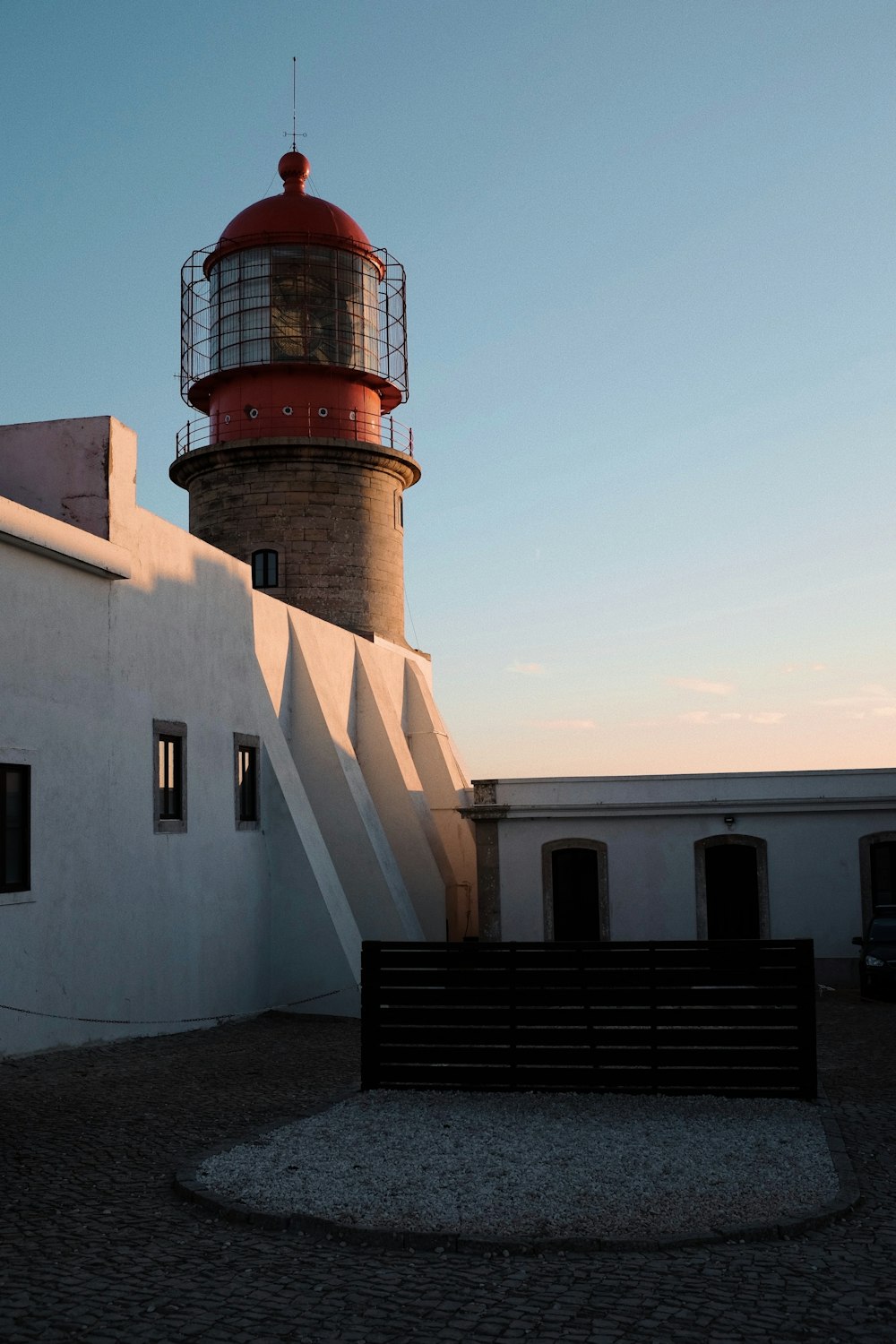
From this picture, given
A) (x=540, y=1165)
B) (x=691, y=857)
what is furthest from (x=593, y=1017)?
(x=691, y=857)

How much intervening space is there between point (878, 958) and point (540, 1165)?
12263 millimetres

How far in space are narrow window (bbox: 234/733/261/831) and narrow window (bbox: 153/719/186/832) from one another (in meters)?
1.43

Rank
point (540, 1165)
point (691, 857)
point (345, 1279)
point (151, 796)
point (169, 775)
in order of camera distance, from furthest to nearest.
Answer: point (691, 857) → point (169, 775) → point (151, 796) → point (540, 1165) → point (345, 1279)

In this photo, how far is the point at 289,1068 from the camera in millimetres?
11555

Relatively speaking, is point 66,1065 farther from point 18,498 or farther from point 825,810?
point 825,810

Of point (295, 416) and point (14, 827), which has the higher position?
point (295, 416)

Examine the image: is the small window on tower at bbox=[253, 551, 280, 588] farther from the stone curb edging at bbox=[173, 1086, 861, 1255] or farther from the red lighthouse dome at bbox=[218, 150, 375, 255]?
the stone curb edging at bbox=[173, 1086, 861, 1255]

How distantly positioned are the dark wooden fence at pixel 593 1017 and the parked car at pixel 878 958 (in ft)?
30.7

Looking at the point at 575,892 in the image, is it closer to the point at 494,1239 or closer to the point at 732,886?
the point at 732,886

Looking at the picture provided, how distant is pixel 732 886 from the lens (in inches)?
839

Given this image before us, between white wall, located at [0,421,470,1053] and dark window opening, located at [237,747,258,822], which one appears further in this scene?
dark window opening, located at [237,747,258,822]

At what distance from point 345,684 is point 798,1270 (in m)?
17.2

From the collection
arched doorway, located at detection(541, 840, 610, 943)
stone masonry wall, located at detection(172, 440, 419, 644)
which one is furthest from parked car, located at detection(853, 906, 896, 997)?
stone masonry wall, located at detection(172, 440, 419, 644)

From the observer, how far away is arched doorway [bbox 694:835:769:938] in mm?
21047
